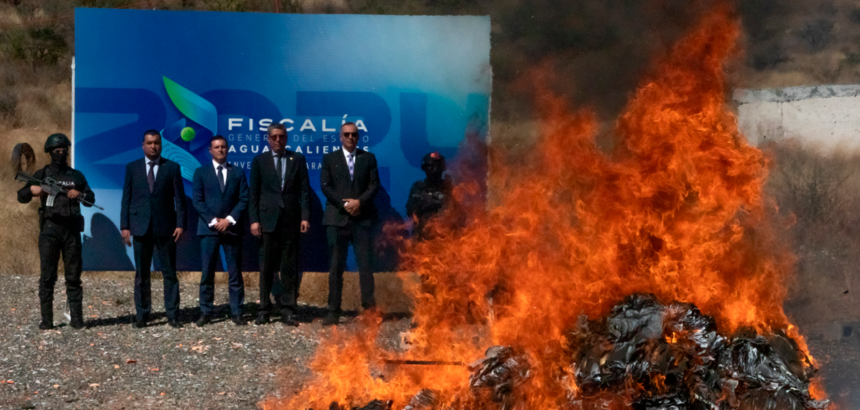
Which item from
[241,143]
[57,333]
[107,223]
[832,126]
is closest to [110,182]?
[107,223]

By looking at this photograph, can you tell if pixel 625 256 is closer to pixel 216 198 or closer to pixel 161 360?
pixel 161 360

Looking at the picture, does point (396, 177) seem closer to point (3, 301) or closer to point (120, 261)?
point (120, 261)

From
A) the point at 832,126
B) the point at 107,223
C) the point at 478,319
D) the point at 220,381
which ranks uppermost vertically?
the point at 832,126

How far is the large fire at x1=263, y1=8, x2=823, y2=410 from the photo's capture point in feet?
20.2

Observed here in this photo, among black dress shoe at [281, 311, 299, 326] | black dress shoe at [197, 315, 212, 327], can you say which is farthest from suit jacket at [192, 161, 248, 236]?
black dress shoe at [281, 311, 299, 326]

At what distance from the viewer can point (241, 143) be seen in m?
11.4

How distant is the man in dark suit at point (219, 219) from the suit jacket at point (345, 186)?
3.96 feet

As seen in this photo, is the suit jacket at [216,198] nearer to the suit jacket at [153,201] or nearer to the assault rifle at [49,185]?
the suit jacket at [153,201]

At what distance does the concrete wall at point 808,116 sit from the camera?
15.3 meters

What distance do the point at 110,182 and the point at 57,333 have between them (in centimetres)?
316

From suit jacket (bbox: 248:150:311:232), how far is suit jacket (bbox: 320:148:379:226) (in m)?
0.32

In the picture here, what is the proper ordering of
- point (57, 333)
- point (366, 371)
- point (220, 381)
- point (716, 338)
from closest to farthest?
point (716, 338), point (366, 371), point (220, 381), point (57, 333)

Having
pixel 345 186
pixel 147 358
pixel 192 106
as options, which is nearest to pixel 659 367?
pixel 345 186

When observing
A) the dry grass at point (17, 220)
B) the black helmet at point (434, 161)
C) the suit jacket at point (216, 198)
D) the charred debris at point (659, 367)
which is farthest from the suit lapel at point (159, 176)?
the dry grass at point (17, 220)
